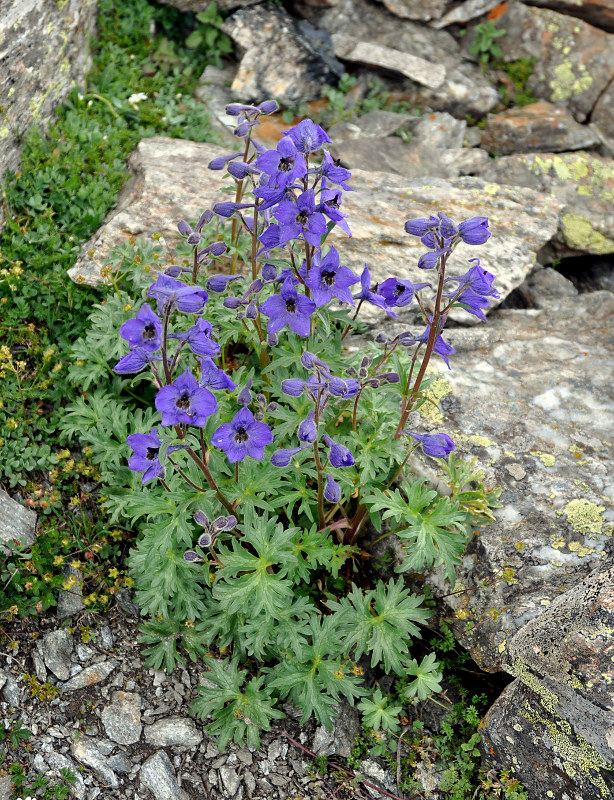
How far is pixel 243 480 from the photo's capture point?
399 cm

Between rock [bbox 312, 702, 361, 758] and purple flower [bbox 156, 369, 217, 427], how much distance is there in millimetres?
2210

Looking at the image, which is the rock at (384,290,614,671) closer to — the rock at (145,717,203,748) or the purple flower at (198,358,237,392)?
the rock at (145,717,203,748)

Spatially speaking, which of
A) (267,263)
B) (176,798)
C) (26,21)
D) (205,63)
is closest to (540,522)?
(267,263)

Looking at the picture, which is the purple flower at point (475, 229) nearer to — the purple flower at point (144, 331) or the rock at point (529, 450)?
the purple flower at point (144, 331)

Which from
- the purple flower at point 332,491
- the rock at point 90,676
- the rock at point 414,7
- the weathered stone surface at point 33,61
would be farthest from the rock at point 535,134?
the rock at point 90,676

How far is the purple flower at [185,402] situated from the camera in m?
2.96

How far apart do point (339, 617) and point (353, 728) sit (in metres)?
0.79

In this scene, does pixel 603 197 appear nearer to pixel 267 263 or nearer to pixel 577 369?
pixel 577 369

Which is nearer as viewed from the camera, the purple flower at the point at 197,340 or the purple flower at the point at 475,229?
the purple flower at the point at 197,340

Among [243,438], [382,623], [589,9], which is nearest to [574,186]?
[589,9]

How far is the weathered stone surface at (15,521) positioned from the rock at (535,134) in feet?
22.0

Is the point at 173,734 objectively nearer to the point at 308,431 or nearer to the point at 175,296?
the point at 308,431

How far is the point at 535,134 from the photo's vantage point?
833 cm

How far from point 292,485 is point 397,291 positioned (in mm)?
1306
